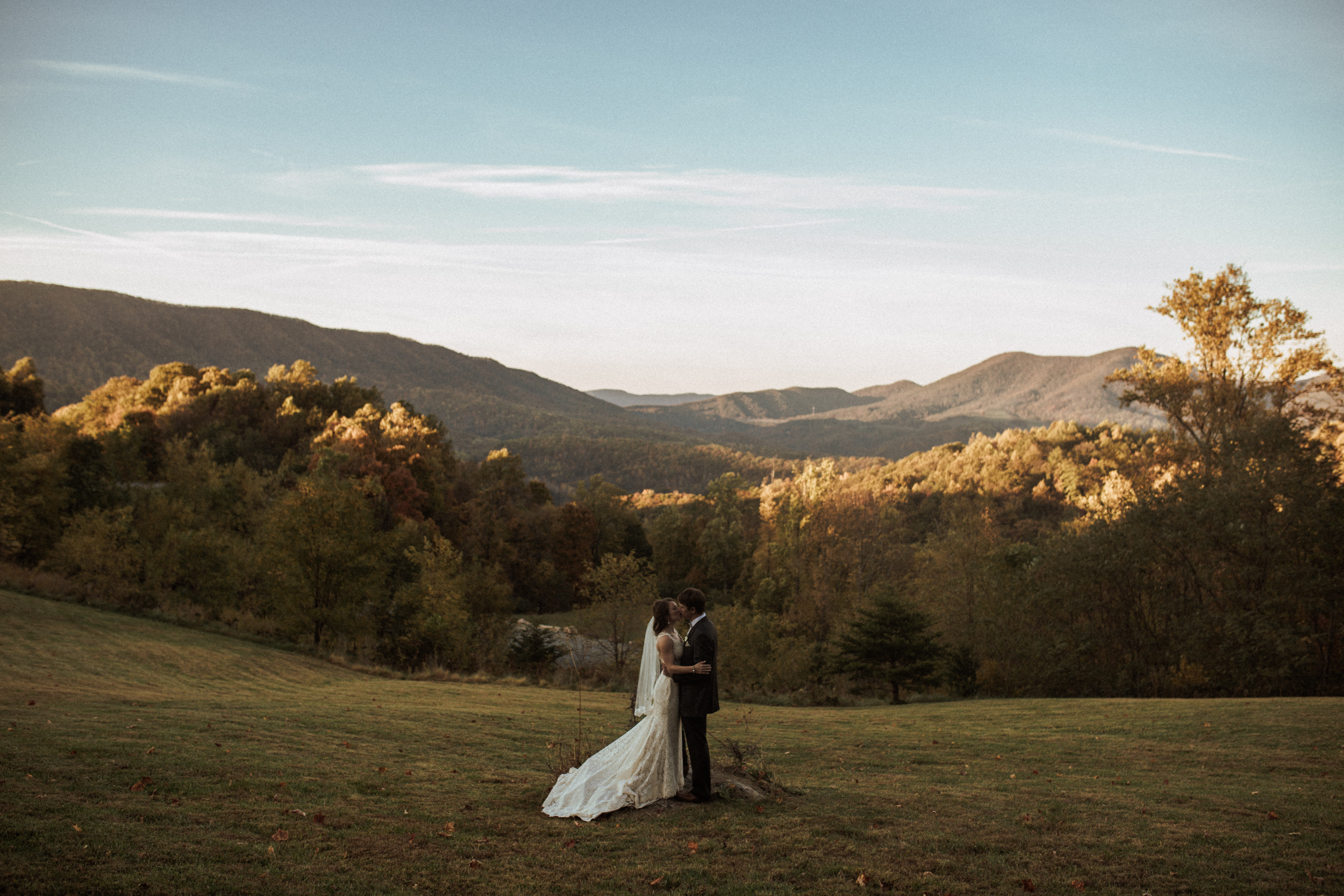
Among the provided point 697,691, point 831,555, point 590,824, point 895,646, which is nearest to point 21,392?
point 831,555

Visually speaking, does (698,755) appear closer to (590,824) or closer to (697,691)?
(697,691)

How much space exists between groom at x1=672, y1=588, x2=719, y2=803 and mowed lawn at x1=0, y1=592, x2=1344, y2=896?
0.80 ft

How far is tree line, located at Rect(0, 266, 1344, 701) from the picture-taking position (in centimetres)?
2334

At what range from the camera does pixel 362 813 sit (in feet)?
22.0

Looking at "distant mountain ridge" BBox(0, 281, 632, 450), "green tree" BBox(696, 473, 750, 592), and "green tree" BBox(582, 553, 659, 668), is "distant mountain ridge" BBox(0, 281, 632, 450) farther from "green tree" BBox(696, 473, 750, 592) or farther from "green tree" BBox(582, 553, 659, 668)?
"green tree" BBox(582, 553, 659, 668)

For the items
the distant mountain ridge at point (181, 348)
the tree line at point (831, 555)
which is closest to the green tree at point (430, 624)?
the tree line at point (831, 555)

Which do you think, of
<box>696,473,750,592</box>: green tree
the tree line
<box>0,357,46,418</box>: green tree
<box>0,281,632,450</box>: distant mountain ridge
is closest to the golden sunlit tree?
the tree line

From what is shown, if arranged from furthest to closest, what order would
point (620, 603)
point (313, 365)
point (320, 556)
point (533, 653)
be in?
point (313, 365)
point (620, 603)
point (533, 653)
point (320, 556)

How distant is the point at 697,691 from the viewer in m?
7.27

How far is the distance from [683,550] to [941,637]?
4119 centimetres

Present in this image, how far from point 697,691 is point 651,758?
831mm

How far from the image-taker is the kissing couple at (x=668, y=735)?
7203 millimetres

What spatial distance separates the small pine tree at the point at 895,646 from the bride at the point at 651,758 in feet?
70.0

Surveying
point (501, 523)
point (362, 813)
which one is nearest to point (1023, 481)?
point (501, 523)
